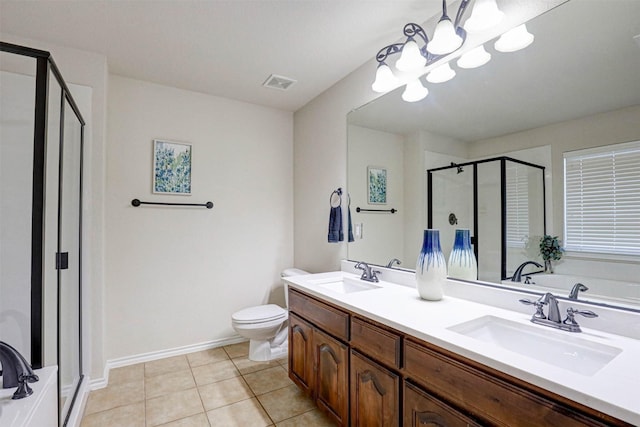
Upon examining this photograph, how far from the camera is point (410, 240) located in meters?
1.97

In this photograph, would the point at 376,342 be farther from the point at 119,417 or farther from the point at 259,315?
the point at 119,417

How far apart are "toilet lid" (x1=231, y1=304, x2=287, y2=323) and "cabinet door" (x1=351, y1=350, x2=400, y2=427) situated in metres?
1.16

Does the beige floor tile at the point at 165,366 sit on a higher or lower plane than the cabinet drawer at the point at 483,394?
lower

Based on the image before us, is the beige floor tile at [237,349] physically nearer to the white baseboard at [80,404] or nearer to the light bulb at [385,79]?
the white baseboard at [80,404]

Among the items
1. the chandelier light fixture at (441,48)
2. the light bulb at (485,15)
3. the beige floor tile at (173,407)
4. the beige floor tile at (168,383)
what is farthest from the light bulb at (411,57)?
the beige floor tile at (168,383)

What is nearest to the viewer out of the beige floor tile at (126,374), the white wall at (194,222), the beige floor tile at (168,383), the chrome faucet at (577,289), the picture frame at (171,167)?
the chrome faucet at (577,289)

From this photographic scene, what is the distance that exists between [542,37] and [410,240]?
46.4 inches

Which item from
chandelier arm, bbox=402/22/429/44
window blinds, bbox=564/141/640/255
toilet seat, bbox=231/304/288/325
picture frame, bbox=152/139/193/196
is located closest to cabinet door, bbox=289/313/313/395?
toilet seat, bbox=231/304/288/325

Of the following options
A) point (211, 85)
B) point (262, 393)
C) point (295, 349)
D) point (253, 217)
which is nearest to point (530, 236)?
point (295, 349)

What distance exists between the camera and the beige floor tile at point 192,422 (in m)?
1.81

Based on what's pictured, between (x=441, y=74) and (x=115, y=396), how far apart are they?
2.90 metres

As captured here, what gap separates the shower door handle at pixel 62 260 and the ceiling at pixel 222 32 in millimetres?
1379

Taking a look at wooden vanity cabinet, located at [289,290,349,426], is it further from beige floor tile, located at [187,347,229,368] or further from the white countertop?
beige floor tile, located at [187,347,229,368]

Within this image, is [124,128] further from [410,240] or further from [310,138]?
[410,240]
